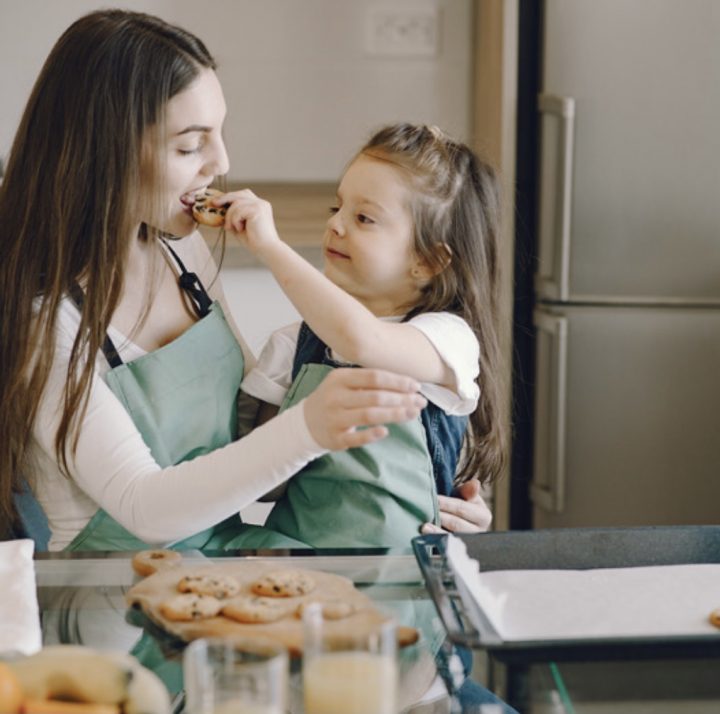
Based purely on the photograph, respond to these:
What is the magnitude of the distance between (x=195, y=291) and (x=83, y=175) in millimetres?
241

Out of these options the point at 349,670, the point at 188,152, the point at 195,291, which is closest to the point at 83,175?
the point at 188,152

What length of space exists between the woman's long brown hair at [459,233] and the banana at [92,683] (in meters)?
0.90

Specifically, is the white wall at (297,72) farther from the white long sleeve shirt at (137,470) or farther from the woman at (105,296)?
the white long sleeve shirt at (137,470)

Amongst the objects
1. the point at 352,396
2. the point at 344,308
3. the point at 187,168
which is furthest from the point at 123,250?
the point at 352,396

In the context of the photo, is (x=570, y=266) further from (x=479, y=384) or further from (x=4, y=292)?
(x=4, y=292)

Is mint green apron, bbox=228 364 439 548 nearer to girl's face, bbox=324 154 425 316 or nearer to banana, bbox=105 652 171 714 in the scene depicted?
girl's face, bbox=324 154 425 316

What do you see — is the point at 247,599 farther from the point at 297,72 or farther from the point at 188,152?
the point at 297,72

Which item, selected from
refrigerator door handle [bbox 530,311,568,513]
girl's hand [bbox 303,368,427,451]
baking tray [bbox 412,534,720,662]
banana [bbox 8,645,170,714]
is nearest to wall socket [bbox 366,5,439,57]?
refrigerator door handle [bbox 530,311,568,513]

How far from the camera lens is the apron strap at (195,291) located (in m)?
1.69

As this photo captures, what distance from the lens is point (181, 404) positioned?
5.13 feet

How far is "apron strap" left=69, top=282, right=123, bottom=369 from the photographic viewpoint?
1.53m

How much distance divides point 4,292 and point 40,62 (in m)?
1.80

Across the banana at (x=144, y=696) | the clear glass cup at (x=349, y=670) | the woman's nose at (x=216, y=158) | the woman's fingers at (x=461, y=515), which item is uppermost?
the woman's nose at (x=216, y=158)

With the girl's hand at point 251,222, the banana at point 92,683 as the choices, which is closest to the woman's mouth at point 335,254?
the girl's hand at point 251,222
